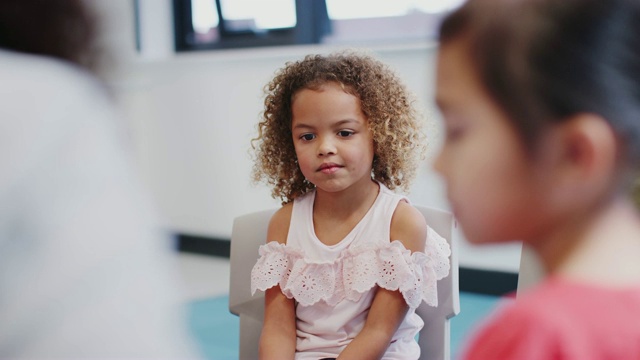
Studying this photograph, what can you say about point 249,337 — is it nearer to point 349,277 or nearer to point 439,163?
point 349,277

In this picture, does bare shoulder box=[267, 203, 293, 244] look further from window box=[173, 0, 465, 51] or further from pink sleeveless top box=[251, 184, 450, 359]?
window box=[173, 0, 465, 51]

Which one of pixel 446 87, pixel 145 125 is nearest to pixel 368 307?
pixel 446 87


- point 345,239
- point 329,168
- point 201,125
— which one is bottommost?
point 201,125

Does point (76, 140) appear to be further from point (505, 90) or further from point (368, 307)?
point (368, 307)

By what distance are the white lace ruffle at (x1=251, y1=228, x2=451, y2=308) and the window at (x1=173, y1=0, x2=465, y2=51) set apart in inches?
77.5

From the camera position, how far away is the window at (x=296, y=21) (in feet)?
12.1

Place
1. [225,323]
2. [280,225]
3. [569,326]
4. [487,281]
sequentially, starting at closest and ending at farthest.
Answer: [569,326]
[280,225]
[225,323]
[487,281]

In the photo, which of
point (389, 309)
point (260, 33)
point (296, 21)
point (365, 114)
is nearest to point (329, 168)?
point (365, 114)

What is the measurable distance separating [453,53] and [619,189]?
18cm

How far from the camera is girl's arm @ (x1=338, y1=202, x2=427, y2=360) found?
4.76 feet

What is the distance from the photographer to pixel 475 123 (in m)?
0.62

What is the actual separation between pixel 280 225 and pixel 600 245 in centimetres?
109

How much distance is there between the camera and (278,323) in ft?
5.11

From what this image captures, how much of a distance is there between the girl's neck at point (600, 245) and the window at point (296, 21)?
9.07ft
